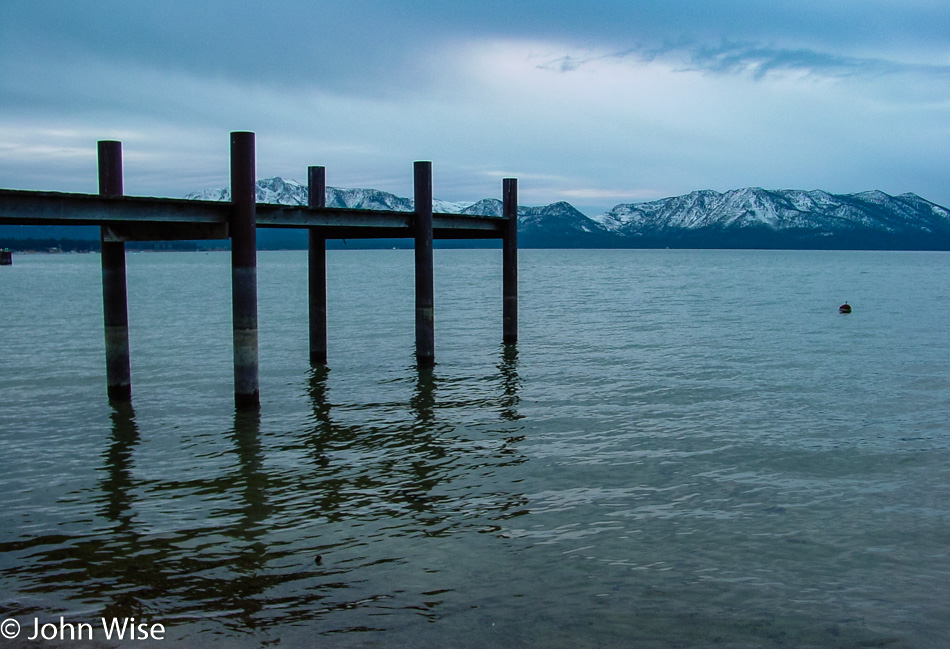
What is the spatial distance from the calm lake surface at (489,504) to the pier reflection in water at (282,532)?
4 centimetres

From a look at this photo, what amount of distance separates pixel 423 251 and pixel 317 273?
3.02 m

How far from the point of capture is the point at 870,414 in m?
15.2

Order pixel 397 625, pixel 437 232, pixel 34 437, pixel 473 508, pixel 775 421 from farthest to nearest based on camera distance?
pixel 437 232 < pixel 775 421 < pixel 34 437 < pixel 473 508 < pixel 397 625

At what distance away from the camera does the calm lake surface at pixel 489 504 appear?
686cm

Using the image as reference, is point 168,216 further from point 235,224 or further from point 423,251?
point 423,251

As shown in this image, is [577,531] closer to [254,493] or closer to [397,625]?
[397,625]

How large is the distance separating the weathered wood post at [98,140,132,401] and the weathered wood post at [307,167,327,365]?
4654mm

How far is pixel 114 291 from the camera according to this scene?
14.9 meters

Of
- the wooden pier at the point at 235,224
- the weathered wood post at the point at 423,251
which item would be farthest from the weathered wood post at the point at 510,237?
the weathered wood post at the point at 423,251

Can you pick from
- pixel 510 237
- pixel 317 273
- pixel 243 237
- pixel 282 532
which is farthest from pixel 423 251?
pixel 282 532

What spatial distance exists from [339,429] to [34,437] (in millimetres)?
5005

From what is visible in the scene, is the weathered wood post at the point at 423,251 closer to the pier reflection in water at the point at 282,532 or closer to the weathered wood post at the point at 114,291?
the pier reflection in water at the point at 282,532

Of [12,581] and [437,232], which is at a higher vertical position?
[437,232]

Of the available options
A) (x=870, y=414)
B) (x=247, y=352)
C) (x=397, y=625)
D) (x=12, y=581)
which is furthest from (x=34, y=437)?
(x=870, y=414)
